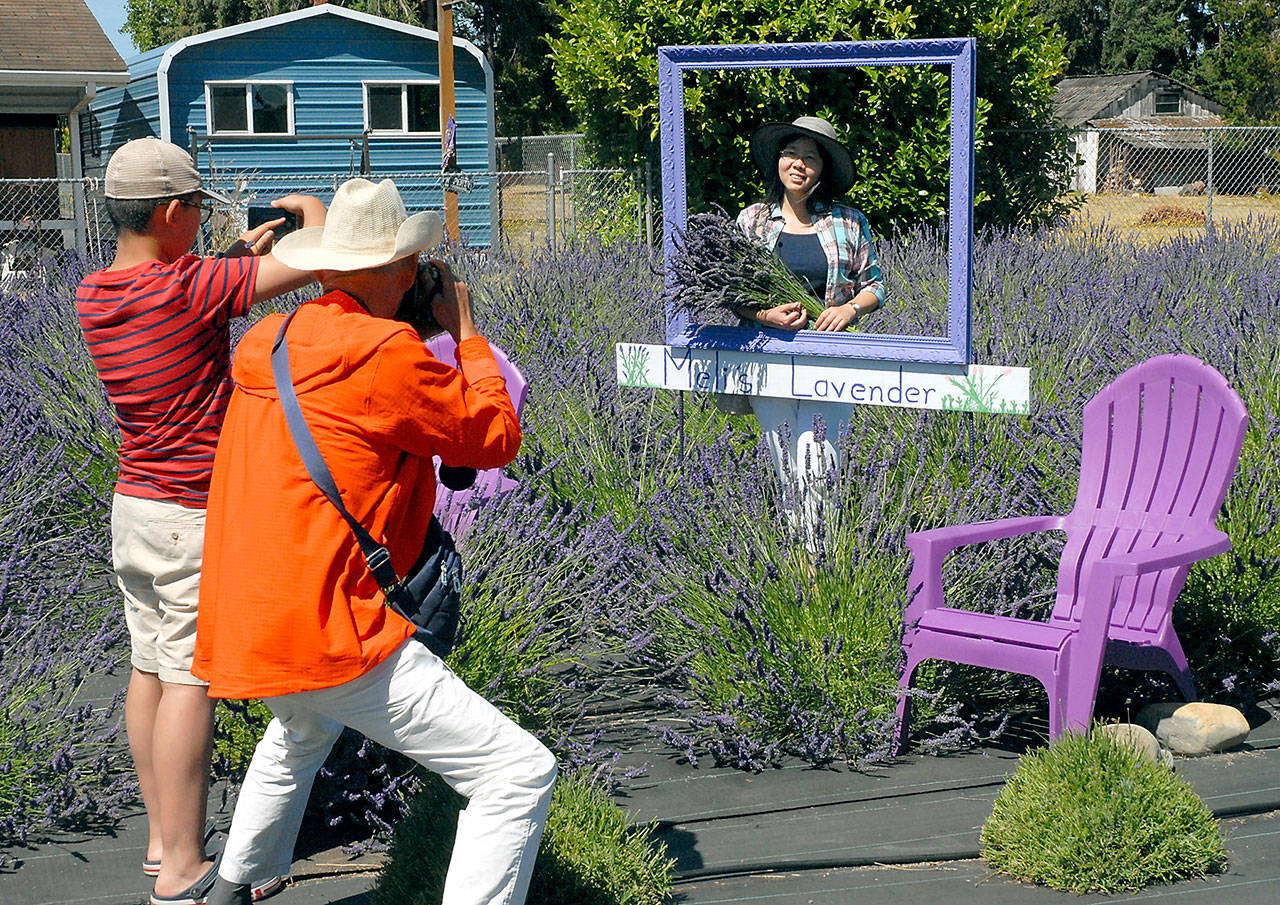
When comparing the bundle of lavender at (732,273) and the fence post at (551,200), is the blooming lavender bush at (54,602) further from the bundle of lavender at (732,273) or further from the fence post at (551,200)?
the fence post at (551,200)

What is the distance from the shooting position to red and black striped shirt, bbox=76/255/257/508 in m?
3.16

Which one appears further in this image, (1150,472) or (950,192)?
(1150,472)

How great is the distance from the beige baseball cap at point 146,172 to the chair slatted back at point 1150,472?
260cm

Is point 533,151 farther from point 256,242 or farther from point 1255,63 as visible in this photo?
point 256,242

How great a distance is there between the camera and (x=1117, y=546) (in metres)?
4.34

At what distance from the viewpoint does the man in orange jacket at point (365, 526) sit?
8.21 ft

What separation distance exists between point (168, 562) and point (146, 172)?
33.6 inches

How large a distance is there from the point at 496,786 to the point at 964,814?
161cm

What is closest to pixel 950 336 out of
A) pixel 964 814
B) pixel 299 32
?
pixel 964 814


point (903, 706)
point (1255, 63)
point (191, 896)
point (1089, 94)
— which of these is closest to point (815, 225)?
point (903, 706)

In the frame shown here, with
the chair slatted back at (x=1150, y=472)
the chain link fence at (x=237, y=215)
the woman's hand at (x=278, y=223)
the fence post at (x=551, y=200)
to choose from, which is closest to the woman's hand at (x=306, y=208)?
the woman's hand at (x=278, y=223)

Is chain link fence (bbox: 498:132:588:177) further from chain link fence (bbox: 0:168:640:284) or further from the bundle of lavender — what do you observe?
the bundle of lavender

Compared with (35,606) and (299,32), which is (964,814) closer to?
(35,606)

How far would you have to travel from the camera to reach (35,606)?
14.0 ft
